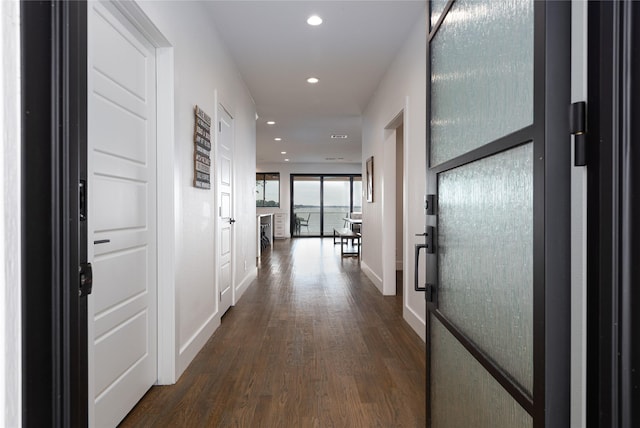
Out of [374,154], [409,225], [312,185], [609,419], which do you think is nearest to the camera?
[609,419]

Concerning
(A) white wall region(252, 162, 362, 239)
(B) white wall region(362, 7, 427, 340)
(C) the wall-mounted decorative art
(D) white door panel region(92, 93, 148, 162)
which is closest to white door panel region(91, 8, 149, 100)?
(D) white door panel region(92, 93, 148, 162)

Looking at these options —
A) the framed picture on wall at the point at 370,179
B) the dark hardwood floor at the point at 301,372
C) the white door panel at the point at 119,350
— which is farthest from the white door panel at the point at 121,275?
the framed picture on wall at the point at 370,179

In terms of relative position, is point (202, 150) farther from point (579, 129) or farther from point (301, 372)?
point (579, 129)

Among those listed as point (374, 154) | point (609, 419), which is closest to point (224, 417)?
point (609, 419)

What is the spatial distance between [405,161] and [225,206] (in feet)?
5.84

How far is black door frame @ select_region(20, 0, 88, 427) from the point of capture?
0.51 m

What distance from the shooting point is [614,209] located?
61cm

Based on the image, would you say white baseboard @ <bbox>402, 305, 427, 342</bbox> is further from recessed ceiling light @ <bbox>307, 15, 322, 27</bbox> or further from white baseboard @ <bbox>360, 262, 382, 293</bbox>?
recessed ceiling light @ <bbox>307, 15, 322, 27</bbox>

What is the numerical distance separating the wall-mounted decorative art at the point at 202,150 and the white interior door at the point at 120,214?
507 millimetres

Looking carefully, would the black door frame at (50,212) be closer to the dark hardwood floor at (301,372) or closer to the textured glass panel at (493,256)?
the textured glass panel at (493,256)

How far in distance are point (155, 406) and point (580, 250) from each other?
6.64 feet

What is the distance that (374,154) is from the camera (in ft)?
17.0

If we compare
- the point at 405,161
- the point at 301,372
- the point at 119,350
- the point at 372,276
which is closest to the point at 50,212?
the point at 119,350

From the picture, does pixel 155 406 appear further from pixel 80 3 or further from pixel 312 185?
pixel 312 185
